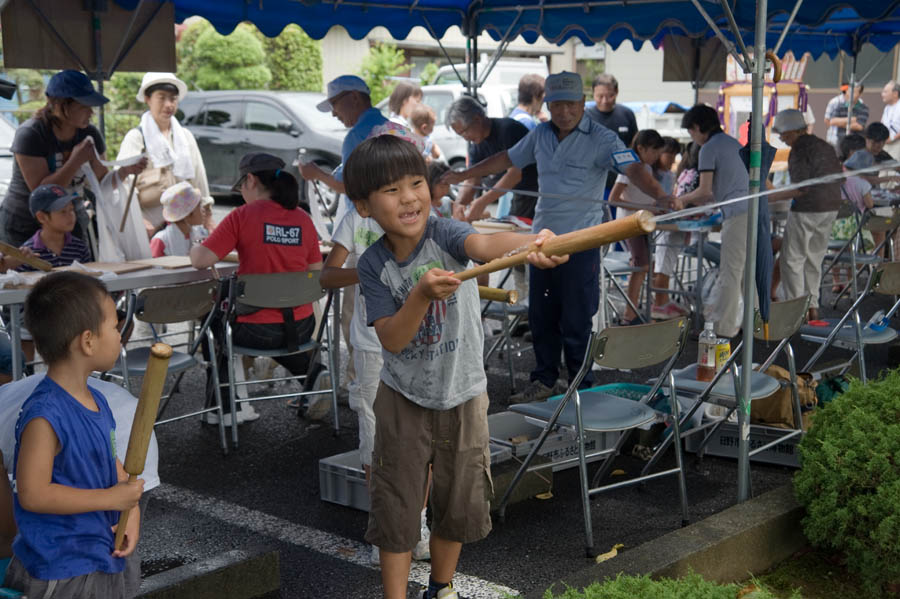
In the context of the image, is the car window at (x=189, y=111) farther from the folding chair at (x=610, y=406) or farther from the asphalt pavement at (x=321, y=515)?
the folding chair at (x=610, y=406)

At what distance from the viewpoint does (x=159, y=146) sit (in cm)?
730

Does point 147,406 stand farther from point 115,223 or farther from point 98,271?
point 115,223

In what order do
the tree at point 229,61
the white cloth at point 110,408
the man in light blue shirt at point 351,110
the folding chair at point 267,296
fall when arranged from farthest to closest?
1. the tree at point 229,61
2. the man in light blue shirt at point 351,110
3. the folding chair at point 267,296
4. the white cloth at point 110,408

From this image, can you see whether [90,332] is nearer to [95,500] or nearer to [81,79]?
[95,500]

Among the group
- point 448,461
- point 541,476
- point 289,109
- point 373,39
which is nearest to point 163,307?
point 541,476

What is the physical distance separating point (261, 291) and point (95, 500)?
3107mm

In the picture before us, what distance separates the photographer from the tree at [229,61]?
20.6m

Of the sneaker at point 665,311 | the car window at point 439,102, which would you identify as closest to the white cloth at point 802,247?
the sneaker at point 665,311

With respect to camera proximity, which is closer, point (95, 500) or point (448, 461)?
point (95, 500)

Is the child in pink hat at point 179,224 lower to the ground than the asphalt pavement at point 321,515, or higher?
higher

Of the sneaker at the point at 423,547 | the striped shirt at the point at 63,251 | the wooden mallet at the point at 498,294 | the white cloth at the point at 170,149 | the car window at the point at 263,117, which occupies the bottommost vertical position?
the sneaker at the point at 423,547

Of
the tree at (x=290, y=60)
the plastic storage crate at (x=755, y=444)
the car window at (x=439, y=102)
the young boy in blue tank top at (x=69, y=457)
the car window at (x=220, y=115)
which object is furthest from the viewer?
the tree at (x=290, y=60)

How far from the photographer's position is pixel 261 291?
5.23m

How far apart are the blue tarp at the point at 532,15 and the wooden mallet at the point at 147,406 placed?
19.5ft
